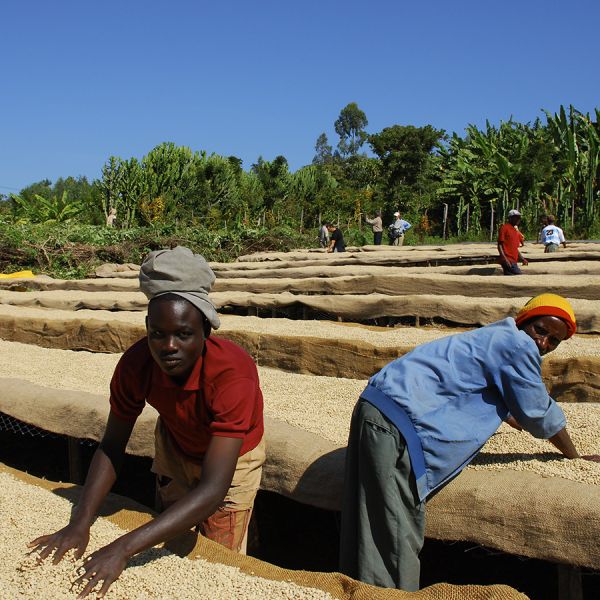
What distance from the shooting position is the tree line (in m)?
17.1

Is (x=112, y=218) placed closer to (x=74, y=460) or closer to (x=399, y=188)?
(x=399, y=188)

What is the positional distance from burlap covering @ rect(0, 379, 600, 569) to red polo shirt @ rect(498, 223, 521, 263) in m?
5.45

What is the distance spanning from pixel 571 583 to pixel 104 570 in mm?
1438

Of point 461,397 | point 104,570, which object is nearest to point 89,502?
point 104,570

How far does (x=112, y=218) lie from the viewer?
19.0m

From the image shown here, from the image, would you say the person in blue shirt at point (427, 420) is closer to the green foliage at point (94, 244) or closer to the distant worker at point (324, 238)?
the green foliage at point (94, 244)

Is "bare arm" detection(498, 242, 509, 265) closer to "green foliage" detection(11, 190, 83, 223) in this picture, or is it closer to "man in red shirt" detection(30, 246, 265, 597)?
"man in red shirt" detection(30, 246, 265, 597)

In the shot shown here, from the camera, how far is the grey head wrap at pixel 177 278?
1.70 m

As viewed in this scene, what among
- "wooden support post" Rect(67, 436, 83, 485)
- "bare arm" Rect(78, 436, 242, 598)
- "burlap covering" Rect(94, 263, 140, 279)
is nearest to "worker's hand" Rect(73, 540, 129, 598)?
"bare arm" Rect(78, 436, 242, 598)

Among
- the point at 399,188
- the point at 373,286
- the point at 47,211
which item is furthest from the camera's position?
the point at 399,188

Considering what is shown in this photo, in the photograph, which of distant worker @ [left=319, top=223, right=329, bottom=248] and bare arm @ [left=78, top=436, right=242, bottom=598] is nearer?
bare arm @ [left=78, top=436, right=242, bottom=598]

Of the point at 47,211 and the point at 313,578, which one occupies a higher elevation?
the point at 47,211

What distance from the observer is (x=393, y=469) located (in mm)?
1938

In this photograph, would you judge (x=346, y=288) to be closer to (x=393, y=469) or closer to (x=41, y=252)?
(x=393, y=469)
